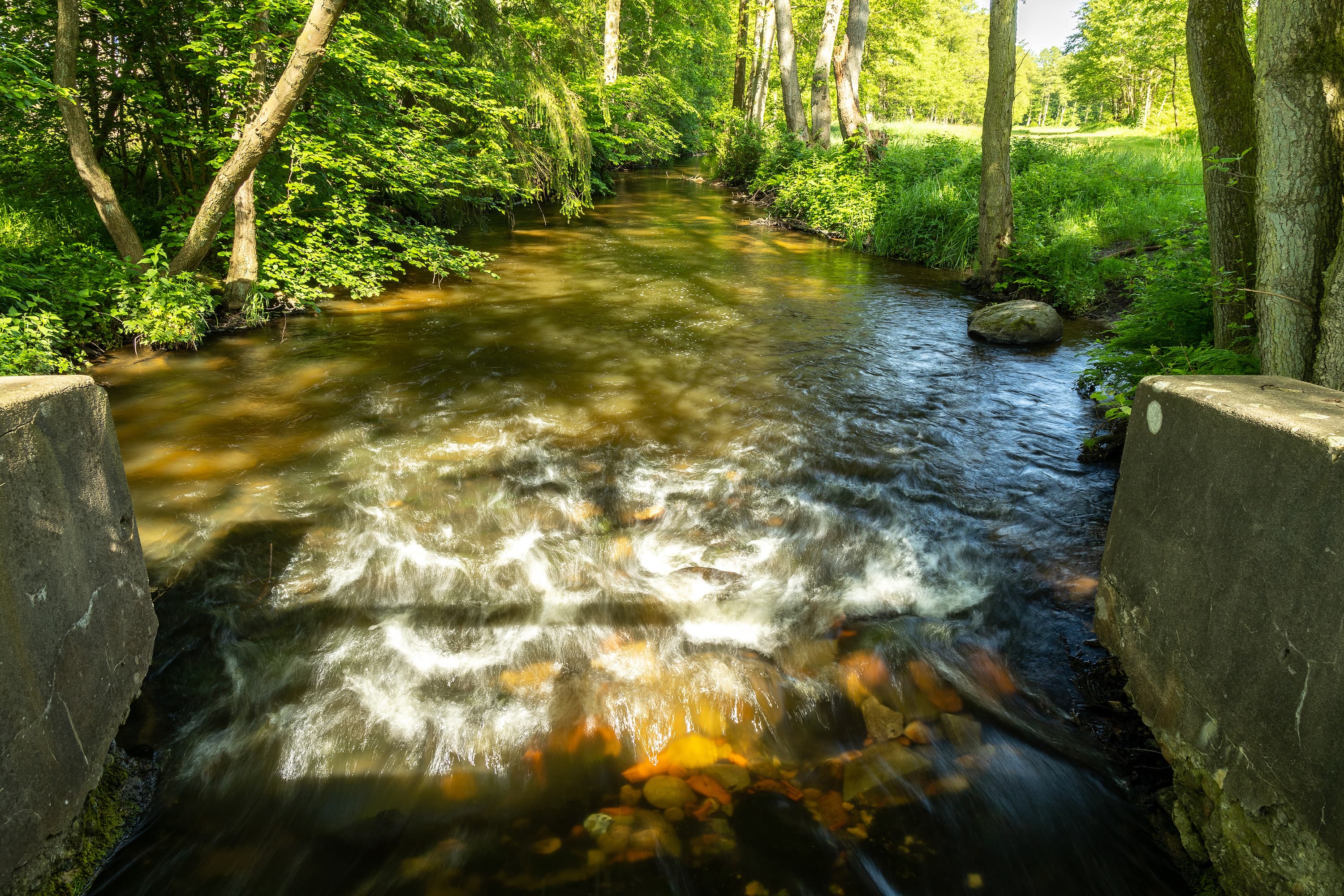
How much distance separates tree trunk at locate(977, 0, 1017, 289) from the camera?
30.4 ft

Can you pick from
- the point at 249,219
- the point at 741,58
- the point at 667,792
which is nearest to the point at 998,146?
the point at 249,219

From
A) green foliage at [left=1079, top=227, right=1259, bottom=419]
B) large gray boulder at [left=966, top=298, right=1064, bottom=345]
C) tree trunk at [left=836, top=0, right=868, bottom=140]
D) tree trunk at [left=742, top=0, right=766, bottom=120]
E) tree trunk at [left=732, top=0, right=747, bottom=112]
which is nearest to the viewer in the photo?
green foliage at [left=1079, top=227, right=1259, bottom=419]

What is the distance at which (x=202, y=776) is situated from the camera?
9.07 ft

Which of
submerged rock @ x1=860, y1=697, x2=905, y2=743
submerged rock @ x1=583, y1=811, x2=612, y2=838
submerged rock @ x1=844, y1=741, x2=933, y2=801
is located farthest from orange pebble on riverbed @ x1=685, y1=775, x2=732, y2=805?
submerged rock @ x1=860, y1=697, x2=905, y2=743

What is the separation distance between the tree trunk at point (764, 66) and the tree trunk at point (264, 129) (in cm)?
2170

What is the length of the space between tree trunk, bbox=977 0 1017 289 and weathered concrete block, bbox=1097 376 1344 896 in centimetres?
825

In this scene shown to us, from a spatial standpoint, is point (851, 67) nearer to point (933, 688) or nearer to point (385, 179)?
point (385, 179)

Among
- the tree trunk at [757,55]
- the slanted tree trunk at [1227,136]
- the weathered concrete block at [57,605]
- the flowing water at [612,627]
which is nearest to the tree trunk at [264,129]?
the flowing water at [612,627]

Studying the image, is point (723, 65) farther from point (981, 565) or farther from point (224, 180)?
point (981, 565)

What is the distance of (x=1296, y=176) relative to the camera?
3.43 metres

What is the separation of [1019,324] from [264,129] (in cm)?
855

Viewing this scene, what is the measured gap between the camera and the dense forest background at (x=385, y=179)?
618 centimetres

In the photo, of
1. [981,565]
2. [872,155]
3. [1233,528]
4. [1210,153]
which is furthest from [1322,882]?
[872,155]

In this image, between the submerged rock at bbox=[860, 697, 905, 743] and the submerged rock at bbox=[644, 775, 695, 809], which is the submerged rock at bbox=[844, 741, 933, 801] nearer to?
the submerged rock at bbox=[860, 697, 905, 743]
